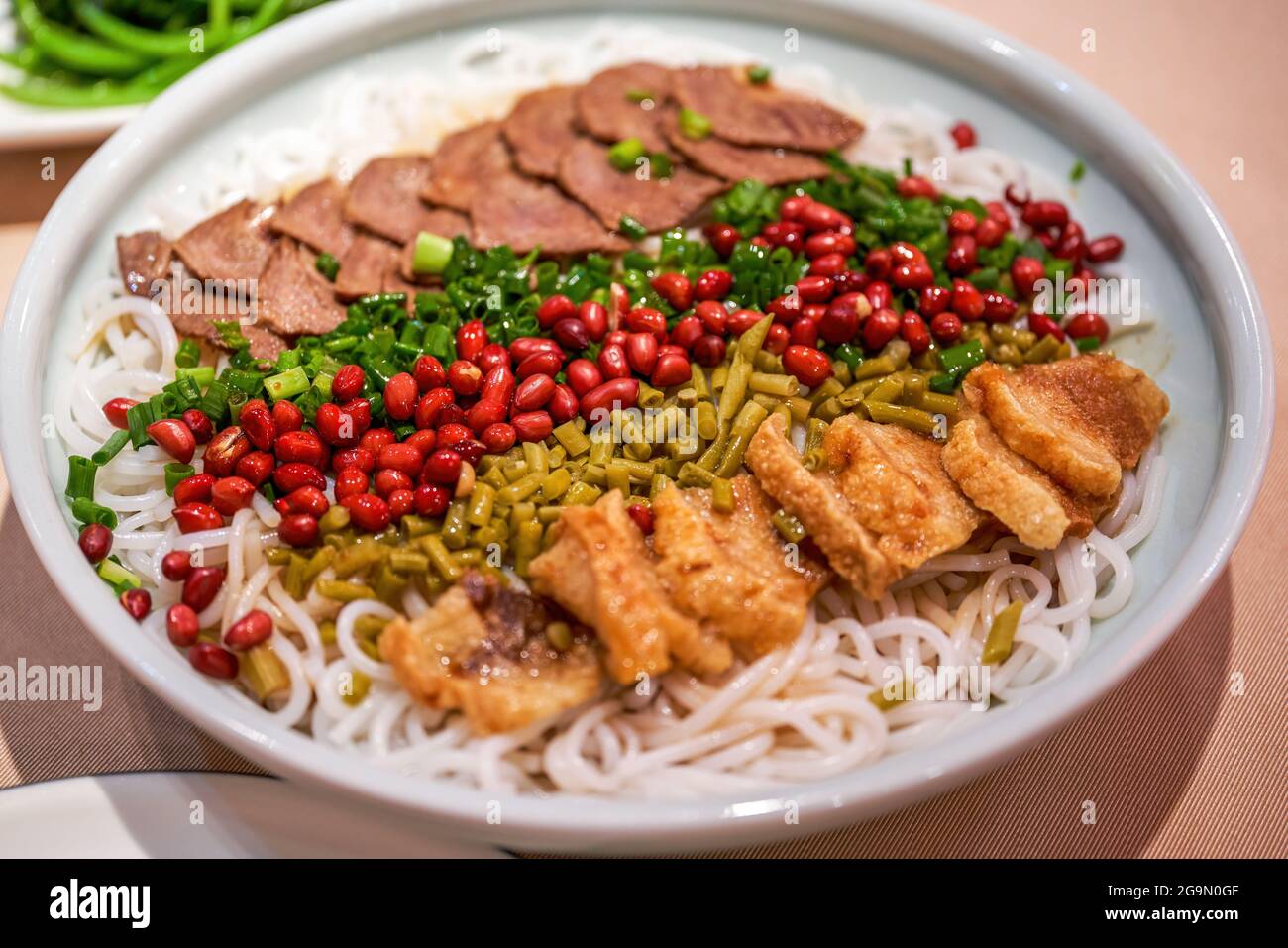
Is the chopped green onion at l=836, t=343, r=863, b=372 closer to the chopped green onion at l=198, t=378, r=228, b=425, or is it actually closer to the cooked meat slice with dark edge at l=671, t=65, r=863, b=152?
the cooked meat slice with dark edge at l=671, t=65, r=863, b=152

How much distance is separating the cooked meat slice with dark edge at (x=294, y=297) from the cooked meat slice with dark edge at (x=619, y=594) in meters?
1.58

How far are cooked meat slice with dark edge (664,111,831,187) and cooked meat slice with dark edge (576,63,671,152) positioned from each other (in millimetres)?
155

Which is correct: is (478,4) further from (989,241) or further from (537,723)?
(537,723)

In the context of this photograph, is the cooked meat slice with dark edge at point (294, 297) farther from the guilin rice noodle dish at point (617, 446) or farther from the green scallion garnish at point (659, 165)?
the green scallion garnish at point (659, 165)

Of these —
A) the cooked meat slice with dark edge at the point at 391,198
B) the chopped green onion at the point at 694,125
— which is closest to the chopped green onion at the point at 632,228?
the chopped green onion at the point at 694,125

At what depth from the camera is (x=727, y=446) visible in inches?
156

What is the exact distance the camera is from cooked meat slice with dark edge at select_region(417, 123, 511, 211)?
15.8ft

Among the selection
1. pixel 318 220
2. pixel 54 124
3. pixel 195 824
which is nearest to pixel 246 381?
pixel 318 220

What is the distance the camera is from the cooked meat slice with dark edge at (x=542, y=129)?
16.2ft

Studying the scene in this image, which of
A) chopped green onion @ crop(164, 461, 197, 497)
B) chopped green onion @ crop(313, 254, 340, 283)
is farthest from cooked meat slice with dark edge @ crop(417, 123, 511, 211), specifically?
chopped green onion @ crop(164, 461, 197, 497)

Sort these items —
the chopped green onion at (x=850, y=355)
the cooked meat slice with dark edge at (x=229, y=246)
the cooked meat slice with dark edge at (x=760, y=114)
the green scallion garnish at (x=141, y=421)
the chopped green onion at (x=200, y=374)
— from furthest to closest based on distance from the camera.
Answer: the cooked meat slice with dark edge at (x=760, y=114) < the cooked meat slice with dark edge at (x=229, y=246) < the chopped green onion at (x=850, y=355) < the chopped green onion at (x=200, y=374) < the green scallion garnish at (x=141, y=421)

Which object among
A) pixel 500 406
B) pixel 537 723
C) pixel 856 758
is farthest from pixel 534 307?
pixel 856 758

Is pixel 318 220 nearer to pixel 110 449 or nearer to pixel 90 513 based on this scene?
pixel 110 449

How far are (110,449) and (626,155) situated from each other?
2644 mm
